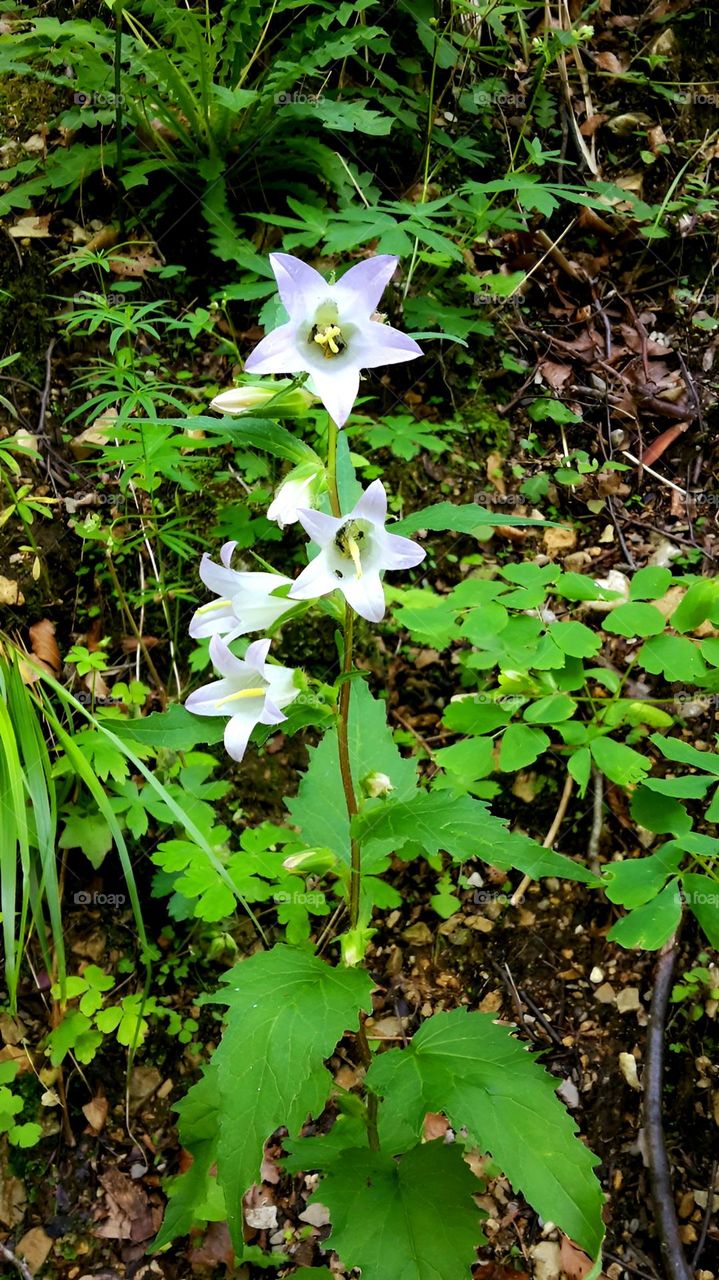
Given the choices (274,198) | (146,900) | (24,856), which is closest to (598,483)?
(274,198)

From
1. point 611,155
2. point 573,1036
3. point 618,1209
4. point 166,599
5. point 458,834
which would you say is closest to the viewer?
point 458,834

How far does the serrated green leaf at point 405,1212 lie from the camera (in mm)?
1534

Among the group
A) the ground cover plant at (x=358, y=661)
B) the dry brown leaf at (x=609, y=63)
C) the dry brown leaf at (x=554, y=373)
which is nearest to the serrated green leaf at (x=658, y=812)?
the ground cover plant at (x=358, y=661)

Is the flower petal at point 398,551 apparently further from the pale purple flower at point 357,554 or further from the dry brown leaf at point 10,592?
the dry brown leaf at point 10,592

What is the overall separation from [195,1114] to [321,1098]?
68 centimetres

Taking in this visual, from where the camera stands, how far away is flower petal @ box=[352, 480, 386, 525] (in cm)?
132

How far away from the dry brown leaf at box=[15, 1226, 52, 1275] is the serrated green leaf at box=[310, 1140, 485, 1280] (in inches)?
36.2

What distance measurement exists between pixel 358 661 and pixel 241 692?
4.93ft

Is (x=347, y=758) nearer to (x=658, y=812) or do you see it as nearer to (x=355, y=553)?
(x=355, y=553)

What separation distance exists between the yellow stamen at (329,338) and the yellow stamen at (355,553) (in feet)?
0.99

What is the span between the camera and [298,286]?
1353 mm

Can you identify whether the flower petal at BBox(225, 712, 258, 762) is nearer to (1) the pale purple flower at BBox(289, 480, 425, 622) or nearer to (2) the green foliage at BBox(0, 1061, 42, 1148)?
(1) the pale purple flower at BBox(289, 480, 425, 622)

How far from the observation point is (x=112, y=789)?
8.25ft

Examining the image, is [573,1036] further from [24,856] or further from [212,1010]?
[24,856]
